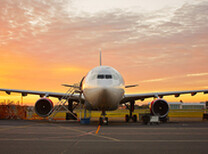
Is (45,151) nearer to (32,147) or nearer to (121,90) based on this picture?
(32,147)

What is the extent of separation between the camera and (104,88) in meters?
17.1

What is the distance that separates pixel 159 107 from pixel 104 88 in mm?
7670

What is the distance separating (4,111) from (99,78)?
16.8m

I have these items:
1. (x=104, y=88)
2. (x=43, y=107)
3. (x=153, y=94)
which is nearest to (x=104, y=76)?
(x=104, y=88)

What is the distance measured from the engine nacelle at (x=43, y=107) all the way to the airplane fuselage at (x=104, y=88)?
5301 millimetres

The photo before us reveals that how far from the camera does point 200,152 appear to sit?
7.14m

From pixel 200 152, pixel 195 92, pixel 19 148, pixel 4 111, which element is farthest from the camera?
pixel 4 111

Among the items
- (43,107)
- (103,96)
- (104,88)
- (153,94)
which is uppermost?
(104,88)

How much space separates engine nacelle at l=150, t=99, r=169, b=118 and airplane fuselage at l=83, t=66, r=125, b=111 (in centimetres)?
458

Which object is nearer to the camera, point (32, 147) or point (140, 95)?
point (32, 147)

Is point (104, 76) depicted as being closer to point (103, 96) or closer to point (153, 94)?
point (103, 96)

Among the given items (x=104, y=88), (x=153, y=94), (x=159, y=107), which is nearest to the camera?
(x=104, y=88)

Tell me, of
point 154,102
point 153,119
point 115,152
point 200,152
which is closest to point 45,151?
point 115,152

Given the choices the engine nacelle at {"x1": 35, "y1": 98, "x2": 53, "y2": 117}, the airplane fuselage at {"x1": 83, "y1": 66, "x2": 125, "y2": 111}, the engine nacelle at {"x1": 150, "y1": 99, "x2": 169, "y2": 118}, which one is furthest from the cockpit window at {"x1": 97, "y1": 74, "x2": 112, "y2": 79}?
the engine nacelle at {"x1": 35, "y1": 98, "x2": 53, "y2": 117}
